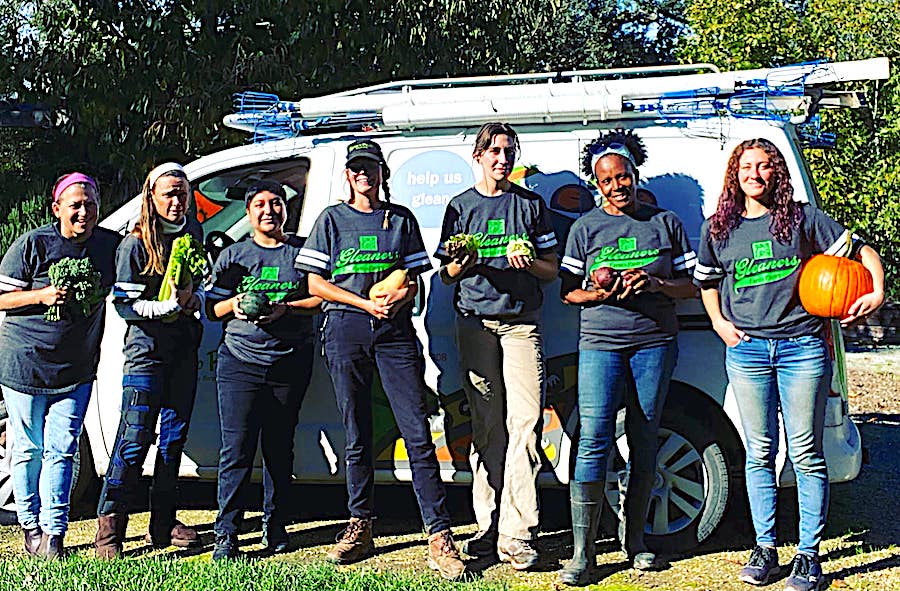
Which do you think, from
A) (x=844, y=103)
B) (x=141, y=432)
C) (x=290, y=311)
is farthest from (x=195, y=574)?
(x=844, y=103)

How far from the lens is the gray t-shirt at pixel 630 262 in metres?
5.29

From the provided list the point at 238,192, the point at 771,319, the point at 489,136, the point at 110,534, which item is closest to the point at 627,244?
the point at 771,319

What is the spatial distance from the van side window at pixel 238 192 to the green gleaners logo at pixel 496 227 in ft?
Answer: 4.11

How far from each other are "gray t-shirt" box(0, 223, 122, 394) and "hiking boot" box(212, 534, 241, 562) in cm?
105

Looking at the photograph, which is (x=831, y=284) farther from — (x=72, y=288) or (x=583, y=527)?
(x=72, y=288)

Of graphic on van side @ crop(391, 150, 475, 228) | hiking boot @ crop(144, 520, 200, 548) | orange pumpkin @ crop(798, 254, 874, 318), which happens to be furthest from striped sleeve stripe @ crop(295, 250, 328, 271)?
orange pumpkin @ crop(798, 254, 874, 318)

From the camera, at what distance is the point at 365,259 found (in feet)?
17.9

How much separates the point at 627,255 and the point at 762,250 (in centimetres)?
61

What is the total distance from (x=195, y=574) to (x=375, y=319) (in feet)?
4.69

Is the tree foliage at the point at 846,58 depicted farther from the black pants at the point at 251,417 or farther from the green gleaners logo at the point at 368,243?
the black pants at the point at 251,417

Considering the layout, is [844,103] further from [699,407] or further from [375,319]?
[375,319]

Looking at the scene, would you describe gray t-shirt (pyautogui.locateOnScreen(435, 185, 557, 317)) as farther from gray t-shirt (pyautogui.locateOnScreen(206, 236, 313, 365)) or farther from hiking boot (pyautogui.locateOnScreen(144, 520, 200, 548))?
hiking boot (pyautogui.locateOnScreen(144, 520, 200, 548))

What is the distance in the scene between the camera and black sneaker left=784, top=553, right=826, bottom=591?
16.8 ft

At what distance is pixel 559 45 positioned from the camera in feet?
98.7
